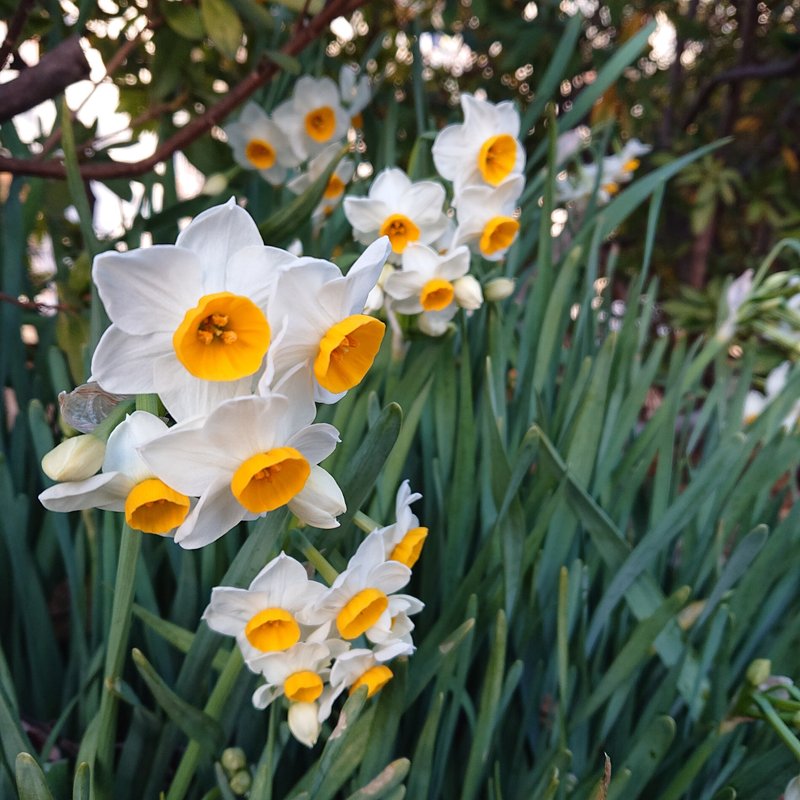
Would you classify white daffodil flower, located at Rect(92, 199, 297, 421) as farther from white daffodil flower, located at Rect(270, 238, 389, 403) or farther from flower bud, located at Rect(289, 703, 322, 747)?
flower bud, located at Rect(289, 703, 322, 747)

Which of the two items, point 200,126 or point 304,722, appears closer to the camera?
point 304,722

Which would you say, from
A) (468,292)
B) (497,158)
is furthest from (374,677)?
(497,158)

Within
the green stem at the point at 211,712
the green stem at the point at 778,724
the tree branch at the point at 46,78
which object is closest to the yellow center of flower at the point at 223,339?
the green stem at the point at 211,712

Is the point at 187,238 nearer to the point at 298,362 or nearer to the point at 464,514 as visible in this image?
the point at 298,362

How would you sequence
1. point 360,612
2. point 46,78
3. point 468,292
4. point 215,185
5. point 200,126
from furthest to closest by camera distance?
point 215,185 < point 200,126 < point 468,292 < point 46,78 < point 360,612

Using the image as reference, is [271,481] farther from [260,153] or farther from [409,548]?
[260,153]

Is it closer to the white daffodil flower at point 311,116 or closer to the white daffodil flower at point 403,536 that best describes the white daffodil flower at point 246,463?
the white daffodil flower at point 403,536
